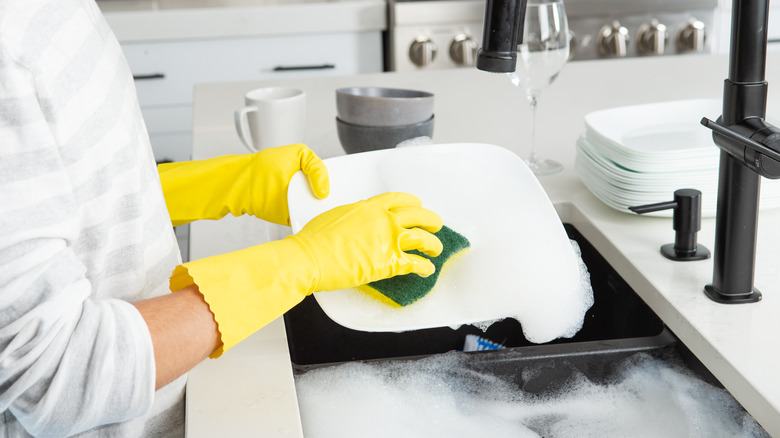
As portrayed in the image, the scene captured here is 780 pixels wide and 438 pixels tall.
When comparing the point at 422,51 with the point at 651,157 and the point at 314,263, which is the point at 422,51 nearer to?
the point at 651,157

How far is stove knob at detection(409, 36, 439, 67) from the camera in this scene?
312 cm

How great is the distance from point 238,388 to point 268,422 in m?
0.07

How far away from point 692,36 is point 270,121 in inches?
97.7

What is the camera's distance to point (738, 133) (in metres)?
0.71

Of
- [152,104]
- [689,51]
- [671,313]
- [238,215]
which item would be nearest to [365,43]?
[152,104]

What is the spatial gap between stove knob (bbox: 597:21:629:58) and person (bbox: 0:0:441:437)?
254cm

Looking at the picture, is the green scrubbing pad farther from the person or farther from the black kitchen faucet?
the black kitchen faucet

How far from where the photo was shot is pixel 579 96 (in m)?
1.81

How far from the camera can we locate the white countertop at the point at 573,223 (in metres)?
0.70

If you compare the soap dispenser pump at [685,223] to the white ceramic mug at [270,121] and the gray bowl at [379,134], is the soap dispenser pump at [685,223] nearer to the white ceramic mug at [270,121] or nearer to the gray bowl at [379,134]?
the gray bowl at [379,134]

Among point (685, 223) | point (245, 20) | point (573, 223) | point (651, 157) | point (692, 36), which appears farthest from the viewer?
point (692, 36)

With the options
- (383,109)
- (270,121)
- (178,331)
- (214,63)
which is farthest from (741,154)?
(214,63)

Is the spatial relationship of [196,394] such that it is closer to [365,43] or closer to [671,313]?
[671,313]

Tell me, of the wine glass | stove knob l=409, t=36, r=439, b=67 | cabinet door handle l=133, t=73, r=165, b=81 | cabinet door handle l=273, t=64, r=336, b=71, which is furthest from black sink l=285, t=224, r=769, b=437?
cabinet door handle l=133, t=73, r=165, b=81
